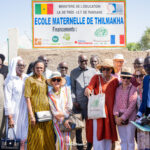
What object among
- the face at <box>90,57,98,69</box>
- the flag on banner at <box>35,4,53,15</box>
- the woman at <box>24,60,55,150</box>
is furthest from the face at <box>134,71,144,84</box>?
the flag on banner at <box>35,4,53,15</box>

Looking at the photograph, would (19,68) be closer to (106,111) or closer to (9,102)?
(9,102)

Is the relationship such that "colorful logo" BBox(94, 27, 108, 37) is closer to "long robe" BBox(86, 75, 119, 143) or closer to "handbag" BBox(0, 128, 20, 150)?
"long robe" BBox(86, 75, 119, 143)

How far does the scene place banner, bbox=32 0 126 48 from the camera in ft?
24.8

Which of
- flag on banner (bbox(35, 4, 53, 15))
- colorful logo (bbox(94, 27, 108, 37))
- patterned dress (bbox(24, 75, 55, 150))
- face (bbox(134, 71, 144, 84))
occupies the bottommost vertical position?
patterned dress (bbox(24, 75, 55, 150))

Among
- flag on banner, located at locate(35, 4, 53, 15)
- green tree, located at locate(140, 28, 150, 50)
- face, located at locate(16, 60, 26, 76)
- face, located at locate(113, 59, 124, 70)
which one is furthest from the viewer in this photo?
green tree, located at locate(140, 28, 150, 50)

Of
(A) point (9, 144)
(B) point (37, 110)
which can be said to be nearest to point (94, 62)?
(B) point (37, 110)

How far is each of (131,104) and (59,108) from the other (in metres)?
1.29

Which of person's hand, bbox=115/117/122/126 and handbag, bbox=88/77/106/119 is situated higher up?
handbag, bbox=88/77/106/119

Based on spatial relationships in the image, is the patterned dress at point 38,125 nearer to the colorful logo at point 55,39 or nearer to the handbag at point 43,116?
the handbag at point 43,116

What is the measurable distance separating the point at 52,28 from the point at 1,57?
6.10 feet

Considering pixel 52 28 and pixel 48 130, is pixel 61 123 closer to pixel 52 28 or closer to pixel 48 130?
pixel 48 130

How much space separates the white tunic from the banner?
2.55 metres

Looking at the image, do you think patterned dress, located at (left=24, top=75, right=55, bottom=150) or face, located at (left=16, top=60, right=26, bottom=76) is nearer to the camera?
patterned dress, located at (left=24, top=75, right=55, bottom=150)

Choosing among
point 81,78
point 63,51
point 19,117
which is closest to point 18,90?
point 19,117
